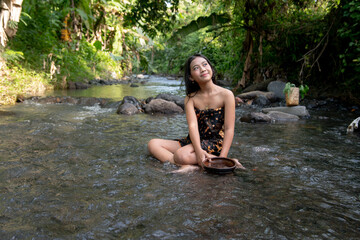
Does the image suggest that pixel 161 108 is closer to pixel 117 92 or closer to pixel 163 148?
pixel 163 148

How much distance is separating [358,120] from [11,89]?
8.74 m

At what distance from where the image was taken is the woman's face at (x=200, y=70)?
3406 millimetres

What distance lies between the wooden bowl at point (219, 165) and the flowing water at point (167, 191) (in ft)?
0.24

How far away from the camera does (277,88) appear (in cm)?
994

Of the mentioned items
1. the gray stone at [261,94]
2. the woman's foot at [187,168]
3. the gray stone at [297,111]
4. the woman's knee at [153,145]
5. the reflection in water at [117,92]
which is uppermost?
the gray stone at [261,94]

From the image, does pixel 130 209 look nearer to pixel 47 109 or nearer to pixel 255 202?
pixel 255 202

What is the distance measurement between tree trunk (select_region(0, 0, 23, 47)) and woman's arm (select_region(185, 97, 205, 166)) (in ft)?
20.1

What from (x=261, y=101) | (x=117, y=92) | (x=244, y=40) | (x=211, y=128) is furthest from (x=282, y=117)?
(x=117, y=92)

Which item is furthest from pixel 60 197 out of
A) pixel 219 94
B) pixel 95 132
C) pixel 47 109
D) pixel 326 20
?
pixel 326 20

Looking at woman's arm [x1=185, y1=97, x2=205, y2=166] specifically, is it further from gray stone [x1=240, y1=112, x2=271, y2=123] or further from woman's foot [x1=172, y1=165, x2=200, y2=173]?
gray stone [x1=240, y1=112, x2=271, y2=123]

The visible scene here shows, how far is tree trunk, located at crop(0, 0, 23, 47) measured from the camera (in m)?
7.21

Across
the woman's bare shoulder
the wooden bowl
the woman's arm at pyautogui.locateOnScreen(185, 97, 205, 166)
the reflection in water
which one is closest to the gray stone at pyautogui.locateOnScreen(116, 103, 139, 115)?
the reflection in water

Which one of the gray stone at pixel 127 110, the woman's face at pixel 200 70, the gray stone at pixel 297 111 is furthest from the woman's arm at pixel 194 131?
the gray stone at pixel 297 111

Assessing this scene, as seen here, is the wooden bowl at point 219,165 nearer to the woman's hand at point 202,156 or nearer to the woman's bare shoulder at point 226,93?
the woman's hand at point 202,156
